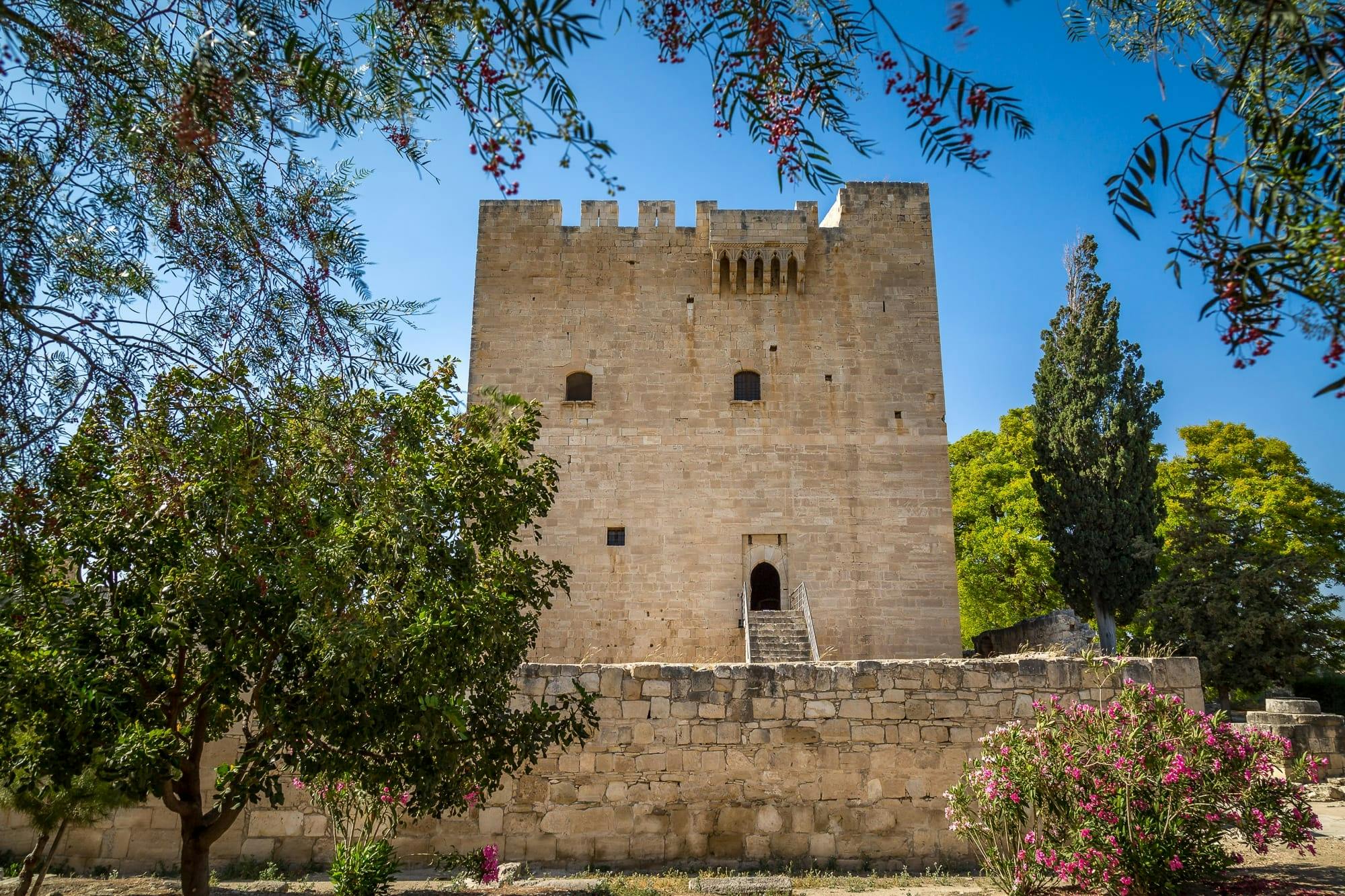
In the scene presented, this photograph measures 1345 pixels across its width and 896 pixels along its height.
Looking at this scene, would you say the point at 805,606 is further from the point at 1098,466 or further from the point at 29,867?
the point at 29,867

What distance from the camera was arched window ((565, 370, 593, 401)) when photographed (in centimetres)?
1612

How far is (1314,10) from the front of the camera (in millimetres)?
2547

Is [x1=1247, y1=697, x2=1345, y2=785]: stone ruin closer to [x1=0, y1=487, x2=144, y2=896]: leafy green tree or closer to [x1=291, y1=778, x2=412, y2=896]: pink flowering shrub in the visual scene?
[x1=291, y1=778, x2=412, y2=896]: pink flowering shrub

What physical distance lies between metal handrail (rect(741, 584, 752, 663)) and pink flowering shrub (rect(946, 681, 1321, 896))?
623cm

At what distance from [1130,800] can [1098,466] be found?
13789 millimetres

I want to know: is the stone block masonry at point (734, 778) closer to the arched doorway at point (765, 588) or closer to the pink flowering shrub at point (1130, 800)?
the pink flowering shrub at point (1130, 800)

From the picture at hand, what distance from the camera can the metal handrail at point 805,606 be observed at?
42.5 ft

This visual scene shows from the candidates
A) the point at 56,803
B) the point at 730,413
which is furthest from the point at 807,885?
the point at 730,413

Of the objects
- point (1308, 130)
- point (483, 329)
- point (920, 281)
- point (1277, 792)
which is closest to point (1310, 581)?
point (920, 281)

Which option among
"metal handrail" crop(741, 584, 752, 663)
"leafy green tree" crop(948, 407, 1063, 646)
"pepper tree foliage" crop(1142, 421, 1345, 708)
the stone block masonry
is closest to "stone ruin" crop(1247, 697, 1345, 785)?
"pepper tree foliage" crop(1142, 421, 1345, 708)

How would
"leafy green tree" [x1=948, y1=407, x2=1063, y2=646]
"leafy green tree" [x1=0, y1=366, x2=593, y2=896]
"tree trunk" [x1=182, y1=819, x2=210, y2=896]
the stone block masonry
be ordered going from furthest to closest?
"leafy green tree" [x1=948, y1=407, x2=1063, y2=646], the stone block masonry, "tree trunk" [x1=182, y1=819, x2=210, y2=896], "leafy green tree" [x1=0, y1=366, x2=593, y2=896]

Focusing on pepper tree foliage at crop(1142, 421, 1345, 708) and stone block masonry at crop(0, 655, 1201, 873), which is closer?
stone block masonry at crop(0, 655, 1201, 873)

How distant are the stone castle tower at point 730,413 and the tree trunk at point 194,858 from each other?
9.03 meters

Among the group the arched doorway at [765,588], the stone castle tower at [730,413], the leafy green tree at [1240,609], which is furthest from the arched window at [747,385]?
the leafy green tree at [1240,609]
